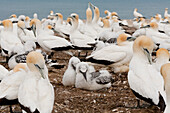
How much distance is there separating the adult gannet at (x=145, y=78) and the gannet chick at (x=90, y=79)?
0.95m

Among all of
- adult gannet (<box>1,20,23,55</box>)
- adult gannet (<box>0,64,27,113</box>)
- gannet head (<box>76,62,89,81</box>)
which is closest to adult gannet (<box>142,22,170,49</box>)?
gannet head (<box>76,62,89,81</box>)

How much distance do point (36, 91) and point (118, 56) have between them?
11.2 ft

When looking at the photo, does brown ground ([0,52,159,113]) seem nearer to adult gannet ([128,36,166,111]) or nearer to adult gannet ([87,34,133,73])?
adult gannet ([128,36,166,111])

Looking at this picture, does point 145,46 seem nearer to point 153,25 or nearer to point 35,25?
point 153,25

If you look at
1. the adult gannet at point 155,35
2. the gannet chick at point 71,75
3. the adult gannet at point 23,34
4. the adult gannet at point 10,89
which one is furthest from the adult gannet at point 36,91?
the adult gannet at point 23,34

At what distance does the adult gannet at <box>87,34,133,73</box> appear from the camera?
7.09m

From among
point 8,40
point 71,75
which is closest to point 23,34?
point 8,40

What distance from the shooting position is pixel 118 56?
707cm

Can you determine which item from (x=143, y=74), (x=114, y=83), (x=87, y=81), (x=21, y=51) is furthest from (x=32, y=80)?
(x=21, y=51)

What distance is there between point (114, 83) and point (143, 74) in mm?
1958

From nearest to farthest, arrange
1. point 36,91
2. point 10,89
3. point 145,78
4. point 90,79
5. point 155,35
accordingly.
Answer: point 36,91 → point 10,89 → point 145,78 → point 90,79 → point 155,35

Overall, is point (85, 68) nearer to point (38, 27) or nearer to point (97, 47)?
point (97, 47)

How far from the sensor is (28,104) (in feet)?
12.5

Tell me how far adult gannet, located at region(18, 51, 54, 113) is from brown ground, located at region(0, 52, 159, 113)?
978mm
